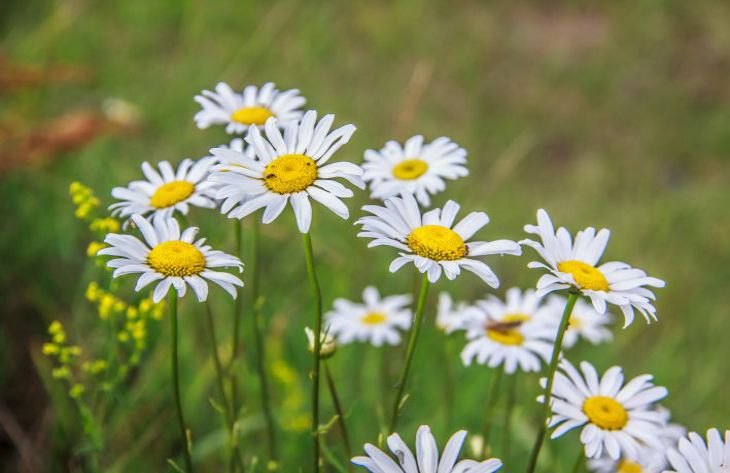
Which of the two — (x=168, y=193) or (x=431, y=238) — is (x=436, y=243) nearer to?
(x=431, y=238)

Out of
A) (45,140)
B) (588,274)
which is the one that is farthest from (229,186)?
(45,140)

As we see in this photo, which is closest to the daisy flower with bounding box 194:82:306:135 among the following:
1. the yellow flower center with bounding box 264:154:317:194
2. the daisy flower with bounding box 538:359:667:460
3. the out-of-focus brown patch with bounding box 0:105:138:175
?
the yellow flower center with bounding box 264:154:317:194

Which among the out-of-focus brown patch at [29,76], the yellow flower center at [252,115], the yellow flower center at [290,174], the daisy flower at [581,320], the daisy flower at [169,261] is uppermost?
the out-of-focus brown patch at [29,76]

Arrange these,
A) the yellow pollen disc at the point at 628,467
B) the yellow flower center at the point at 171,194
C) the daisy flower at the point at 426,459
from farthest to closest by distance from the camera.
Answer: the yellow pollen disc at the point at 628,467 < the yellow flower center at the point at 171,194 < the daisy flower at the point at 426,459

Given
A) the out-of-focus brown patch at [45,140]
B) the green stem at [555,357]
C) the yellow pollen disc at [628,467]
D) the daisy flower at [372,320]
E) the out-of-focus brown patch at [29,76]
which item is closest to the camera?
the green stem at [555,357]

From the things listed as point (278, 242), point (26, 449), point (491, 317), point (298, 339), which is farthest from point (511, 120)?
point (26, 449)

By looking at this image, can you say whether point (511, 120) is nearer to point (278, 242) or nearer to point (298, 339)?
point (278, 242)

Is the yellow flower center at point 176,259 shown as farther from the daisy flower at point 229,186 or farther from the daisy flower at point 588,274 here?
the daisy flower at point 588,274

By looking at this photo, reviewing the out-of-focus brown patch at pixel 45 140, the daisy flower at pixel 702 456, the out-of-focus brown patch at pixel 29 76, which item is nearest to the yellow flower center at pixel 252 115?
the daisy flower at pixel 702 456

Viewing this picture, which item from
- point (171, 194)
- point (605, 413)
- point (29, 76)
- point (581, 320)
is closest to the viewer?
point (605, 413)
